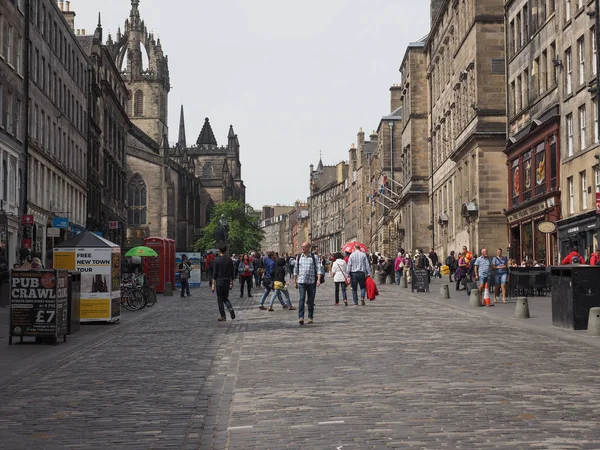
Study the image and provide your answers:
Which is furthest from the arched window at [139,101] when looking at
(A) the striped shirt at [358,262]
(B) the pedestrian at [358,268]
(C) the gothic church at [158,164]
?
(A) the striped shirt at [358,262]

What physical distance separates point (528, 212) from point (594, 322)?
1103 inches

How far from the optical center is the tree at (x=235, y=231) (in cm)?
11506

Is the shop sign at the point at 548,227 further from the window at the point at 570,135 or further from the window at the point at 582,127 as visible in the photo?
the window at the point at 570,135

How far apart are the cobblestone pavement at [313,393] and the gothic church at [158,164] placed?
83.4 metres

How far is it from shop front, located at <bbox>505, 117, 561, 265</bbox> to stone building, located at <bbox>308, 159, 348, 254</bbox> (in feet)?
357

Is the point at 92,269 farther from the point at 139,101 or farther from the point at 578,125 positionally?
the point at 139,101

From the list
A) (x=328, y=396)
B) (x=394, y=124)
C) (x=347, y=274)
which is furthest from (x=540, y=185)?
(x=394, y=124)

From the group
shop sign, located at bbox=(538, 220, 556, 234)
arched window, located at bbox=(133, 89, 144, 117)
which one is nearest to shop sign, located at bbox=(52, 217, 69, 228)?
shop sign, located at bbox=(538, 220, 556, 234)

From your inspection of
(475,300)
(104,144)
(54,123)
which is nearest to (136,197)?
(104,144)

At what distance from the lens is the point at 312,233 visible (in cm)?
19638

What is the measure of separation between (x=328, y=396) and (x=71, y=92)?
4944 centimetres

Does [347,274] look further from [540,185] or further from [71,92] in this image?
[71,92]

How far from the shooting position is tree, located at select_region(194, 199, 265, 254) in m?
115

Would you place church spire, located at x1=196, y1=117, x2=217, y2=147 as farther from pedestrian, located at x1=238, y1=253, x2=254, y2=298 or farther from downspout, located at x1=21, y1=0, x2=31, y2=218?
pedestrian, located at x1=238, y1=253, x2=254, y2=298
